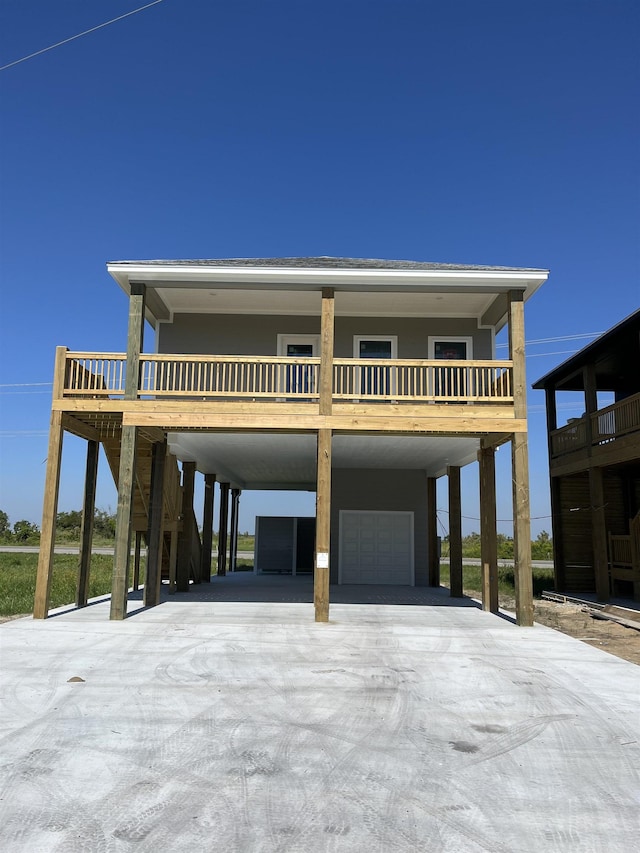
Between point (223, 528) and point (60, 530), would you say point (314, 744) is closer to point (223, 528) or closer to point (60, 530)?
point (223, 528)

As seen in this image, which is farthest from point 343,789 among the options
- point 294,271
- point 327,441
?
point 294,271

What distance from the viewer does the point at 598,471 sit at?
56.1 ft

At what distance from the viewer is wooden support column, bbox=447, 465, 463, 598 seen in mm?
16422

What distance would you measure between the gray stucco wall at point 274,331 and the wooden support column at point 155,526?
317cm

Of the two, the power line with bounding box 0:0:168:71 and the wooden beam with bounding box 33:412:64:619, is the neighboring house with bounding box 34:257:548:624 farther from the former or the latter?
the power line with bounding box 0:0:168:71

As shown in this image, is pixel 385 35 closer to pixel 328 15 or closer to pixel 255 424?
pixel 328 15

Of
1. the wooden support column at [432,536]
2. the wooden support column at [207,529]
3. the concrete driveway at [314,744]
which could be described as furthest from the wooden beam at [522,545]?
the wooden support column at [207,529]

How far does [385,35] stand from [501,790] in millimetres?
14019

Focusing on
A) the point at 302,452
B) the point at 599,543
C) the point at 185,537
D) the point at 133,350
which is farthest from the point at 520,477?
the point at 185,537

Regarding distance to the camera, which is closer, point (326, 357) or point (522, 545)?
point (522, 545)

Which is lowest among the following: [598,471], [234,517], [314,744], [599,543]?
[314,744]

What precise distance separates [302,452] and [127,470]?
526 cm

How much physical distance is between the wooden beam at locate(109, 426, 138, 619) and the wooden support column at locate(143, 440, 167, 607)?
133 cm

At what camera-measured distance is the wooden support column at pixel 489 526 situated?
533 inches
